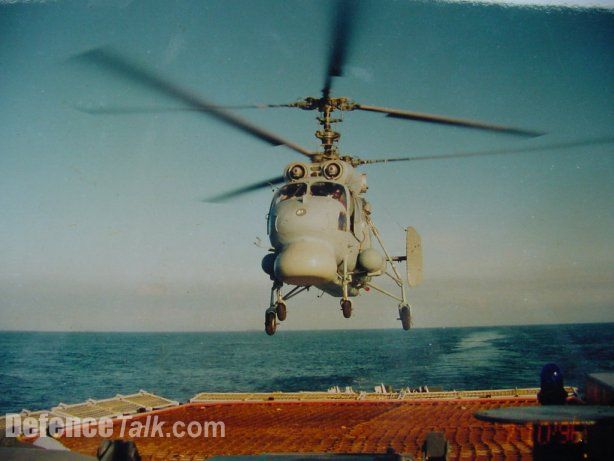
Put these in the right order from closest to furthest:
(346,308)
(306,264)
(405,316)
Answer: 1. (306,264)
2. (346,308)
3. (405,316)

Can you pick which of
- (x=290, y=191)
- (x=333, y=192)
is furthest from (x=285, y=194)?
(x=333, y=192)

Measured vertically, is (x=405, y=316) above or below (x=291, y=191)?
below

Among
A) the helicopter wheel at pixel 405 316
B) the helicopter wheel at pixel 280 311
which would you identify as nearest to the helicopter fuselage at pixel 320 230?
the helicopter wheel at pixel 280 311

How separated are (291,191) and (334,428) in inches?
245

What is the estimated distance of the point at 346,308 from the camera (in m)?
12.4

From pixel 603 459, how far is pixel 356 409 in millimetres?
12417

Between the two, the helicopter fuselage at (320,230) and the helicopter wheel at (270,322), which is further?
the helicopter wheel at (270,322)

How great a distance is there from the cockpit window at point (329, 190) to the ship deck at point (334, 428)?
5.82 meters

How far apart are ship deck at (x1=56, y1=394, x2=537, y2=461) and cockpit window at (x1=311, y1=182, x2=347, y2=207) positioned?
5.82 m

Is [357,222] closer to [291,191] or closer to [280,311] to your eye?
[291,191]

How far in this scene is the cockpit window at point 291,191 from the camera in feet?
42.7

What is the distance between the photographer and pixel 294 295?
13484mm

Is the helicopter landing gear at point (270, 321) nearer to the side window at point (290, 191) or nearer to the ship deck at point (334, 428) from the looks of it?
the ship deck at point (334, 428)

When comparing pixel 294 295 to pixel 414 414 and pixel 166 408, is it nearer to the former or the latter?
pixel 414 414
